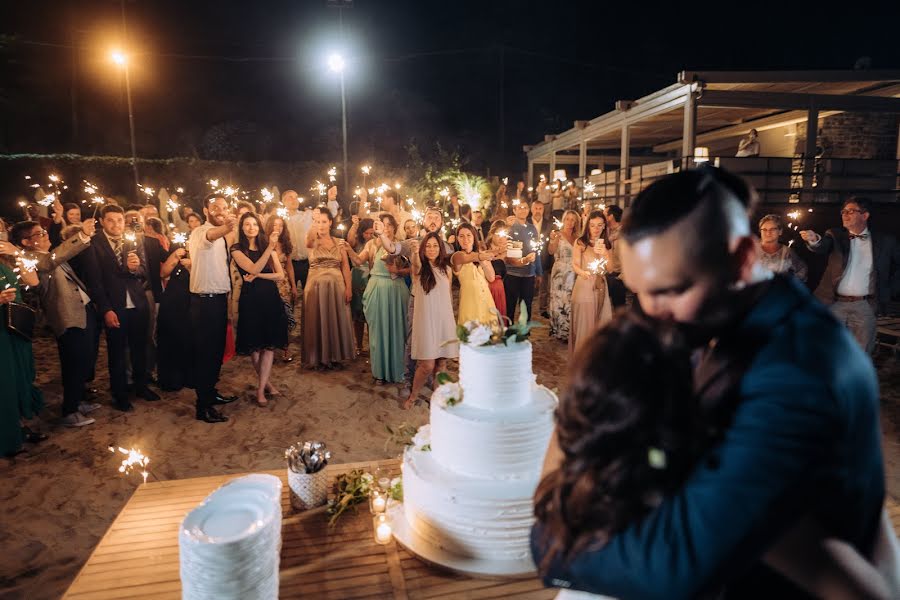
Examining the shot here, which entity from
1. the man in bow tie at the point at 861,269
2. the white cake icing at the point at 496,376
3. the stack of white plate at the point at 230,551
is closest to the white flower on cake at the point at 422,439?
the white cake icing at the point at 496,376

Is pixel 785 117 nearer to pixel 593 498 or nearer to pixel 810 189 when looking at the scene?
pixel 810 189

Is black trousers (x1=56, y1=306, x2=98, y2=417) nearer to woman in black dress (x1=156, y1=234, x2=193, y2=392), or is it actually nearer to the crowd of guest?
the crowd of guest

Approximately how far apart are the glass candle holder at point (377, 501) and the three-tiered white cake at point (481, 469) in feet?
0.32

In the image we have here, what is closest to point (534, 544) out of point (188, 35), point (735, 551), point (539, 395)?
point (735, 551)

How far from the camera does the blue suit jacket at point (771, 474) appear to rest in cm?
85

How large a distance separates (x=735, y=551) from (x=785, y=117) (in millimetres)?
18665

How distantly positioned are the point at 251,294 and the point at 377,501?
4042 millimetres

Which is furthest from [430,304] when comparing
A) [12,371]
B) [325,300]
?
[12,371]

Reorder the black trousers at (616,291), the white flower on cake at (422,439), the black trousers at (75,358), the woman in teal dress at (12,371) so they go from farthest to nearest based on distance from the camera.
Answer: the black trousers at (616,291) → the black trousers at (75,358) → the woman in teal dress at (12,371) → the white flower on cake at (422,439)

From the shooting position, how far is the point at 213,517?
7.45 ft

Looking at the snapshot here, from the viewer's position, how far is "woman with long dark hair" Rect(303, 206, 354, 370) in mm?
7570

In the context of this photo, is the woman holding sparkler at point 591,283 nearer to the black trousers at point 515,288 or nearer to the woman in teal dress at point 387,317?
the black trousers at point 515,288

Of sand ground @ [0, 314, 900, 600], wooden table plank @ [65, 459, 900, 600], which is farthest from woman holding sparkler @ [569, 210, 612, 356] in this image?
wooden table plank @ [65, 459, 900, 600]

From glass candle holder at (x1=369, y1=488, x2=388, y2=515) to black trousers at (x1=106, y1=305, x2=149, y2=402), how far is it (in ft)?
14.9
